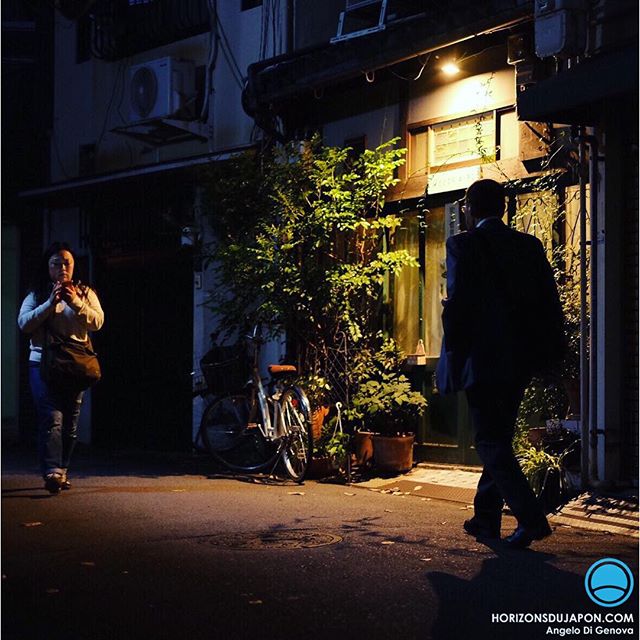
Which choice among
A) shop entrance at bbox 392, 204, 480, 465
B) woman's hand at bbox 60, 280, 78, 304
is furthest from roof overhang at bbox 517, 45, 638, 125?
woman's hand at bbox 60, 280, 78, 304

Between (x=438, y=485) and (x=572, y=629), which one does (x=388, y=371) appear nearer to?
(x=438, y=485)

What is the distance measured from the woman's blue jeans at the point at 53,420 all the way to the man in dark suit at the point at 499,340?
415cm

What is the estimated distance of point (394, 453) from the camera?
1083cm

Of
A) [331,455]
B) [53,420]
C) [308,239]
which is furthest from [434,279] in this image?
[53,420]

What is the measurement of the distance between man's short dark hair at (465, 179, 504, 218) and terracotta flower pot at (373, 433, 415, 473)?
4.40 meters

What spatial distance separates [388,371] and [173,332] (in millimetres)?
4345

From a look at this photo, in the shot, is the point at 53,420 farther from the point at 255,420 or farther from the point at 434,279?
the point at 434,279

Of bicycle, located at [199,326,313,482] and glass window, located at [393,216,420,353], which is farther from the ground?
glass window, located at [393,216,420,353]

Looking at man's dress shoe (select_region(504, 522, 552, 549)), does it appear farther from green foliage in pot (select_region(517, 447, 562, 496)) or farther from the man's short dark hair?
green foliage in pot (select_region(517, 447, 562, 496))

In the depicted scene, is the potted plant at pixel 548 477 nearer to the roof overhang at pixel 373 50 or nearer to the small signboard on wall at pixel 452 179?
the small signboard on wall at pixel 452 179

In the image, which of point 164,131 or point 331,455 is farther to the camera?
point 164,131

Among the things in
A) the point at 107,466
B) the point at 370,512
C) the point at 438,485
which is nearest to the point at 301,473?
the point at 438,485

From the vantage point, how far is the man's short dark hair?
22.4 ft

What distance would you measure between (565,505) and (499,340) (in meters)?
2.22
